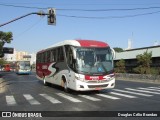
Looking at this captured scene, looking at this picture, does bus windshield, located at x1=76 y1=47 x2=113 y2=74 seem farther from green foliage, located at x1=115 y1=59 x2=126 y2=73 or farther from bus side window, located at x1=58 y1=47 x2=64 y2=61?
green foliage, located at x1=115 y1=59 x2=126 y2=73

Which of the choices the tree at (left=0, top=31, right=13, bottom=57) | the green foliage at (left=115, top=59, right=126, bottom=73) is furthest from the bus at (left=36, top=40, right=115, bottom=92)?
the green foliage at (left=115, top=59, right=126, bottom=73)

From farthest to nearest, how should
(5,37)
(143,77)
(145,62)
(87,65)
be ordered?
1. (5,37)
2. (145,62)
3. (143,77)
4. (87,65)

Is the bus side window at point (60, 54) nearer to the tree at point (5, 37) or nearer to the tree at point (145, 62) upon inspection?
the tree at point (145, 62)

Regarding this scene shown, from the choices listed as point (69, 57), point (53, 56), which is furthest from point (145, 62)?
point (69, 57)

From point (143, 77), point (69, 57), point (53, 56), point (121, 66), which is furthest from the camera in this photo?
point (121, 66)

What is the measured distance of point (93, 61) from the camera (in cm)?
1670

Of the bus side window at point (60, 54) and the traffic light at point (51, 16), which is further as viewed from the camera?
the traffic light at point (51, 16)

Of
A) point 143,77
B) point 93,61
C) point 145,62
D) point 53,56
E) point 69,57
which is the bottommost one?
point 143,77

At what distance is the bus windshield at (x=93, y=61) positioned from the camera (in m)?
16.5

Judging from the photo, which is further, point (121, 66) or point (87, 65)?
point (121, 66)

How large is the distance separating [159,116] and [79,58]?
24.2 feet

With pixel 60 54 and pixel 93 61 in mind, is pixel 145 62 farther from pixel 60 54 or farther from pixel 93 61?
pixel 93 61

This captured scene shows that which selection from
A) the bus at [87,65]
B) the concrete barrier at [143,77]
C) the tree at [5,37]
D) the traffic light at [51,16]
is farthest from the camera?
the tree at [5,37]

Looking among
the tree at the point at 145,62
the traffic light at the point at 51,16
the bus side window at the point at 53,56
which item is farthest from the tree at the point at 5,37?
the bus side window at the point at 53,56
